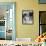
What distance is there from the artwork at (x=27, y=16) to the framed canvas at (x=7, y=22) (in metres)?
0.42

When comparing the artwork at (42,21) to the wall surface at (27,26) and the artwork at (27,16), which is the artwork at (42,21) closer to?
the wall surface at (27,26)

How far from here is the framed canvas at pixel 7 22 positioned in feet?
18.0

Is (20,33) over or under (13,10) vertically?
under

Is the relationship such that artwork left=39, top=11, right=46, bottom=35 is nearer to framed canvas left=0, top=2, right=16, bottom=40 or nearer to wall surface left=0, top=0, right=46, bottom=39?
wall surface left=0, top=0, right=46, bottom=39

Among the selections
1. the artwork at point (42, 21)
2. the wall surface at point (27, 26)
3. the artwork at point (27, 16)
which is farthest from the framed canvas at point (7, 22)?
the artwork at point (42, 21)

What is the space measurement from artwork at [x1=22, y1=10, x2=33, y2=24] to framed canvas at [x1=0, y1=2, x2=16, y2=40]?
0.42 m

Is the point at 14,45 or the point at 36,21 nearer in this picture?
the point at 14,45

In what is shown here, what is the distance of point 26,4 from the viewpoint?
546 centimetres

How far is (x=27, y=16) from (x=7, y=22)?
82 cm

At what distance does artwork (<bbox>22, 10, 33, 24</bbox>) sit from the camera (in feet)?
17.9

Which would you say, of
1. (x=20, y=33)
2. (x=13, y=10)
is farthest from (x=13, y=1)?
(x=20, y=33)

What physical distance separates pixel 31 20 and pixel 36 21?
0.20 m

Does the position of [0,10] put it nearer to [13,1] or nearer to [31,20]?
[13,1]

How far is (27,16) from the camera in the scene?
18.0 ft
